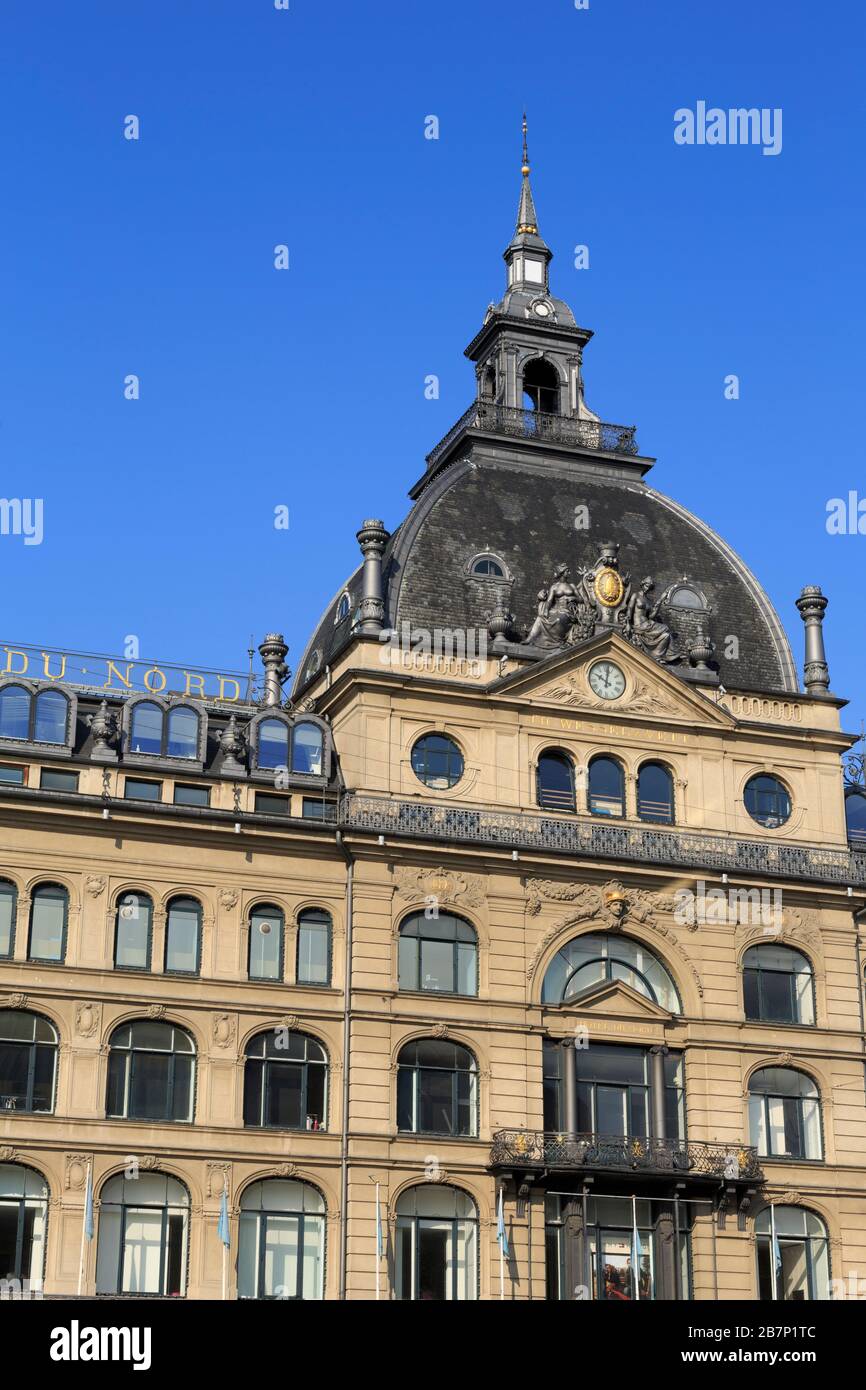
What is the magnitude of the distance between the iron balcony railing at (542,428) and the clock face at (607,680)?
11.2 metres

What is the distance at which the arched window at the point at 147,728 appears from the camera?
61562 millimetres

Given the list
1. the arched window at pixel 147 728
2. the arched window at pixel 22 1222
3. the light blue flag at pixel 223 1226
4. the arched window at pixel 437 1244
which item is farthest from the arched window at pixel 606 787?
the arched window at pixel 22 1222

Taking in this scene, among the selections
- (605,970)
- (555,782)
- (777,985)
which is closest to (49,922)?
(555,782)

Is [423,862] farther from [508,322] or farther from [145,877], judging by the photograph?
[508,322]

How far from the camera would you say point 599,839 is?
209 ft

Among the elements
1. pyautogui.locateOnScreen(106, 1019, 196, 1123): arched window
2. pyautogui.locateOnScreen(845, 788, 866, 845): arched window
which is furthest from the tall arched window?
pyautogui.locateOnScreen(845, 788, 866, 845): arched window

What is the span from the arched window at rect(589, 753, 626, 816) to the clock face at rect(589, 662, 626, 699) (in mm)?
2175

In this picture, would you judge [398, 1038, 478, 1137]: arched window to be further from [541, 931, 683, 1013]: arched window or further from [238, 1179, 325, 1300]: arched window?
[238, 1179, 325, 1300]: arched window

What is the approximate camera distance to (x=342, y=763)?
63.9m

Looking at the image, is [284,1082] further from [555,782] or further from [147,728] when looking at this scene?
[555,782]

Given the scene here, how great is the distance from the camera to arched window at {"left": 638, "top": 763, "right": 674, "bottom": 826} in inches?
2571

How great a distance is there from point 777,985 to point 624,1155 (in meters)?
8.62

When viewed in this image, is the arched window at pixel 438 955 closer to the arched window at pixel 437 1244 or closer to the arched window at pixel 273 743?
the arched window at pixel 437 1244
